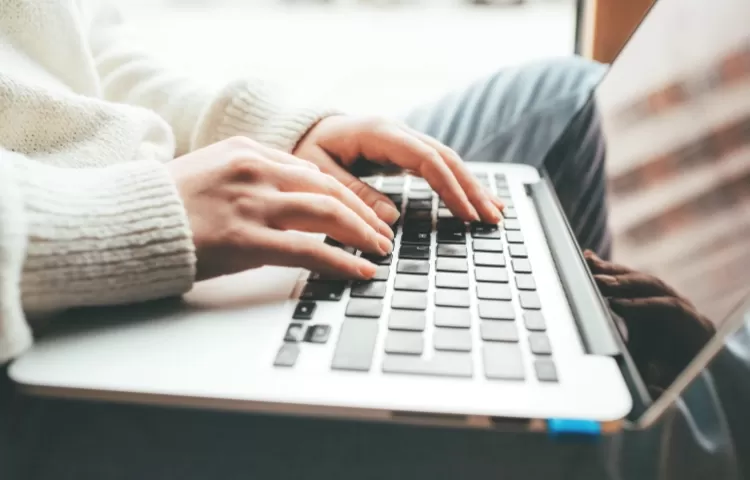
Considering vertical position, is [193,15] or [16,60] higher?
[16,60]

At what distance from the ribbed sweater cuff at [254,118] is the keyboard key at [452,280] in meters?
0.21

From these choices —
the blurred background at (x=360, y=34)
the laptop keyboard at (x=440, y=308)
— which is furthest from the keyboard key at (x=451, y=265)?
the blurred background at (x=360, y=34)

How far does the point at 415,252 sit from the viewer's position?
455 mm

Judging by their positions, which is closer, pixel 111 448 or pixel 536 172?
pixel 111 448

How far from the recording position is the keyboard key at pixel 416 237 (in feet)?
1.55

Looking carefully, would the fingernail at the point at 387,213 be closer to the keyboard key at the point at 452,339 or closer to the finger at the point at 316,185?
the finger at the point at 316,185

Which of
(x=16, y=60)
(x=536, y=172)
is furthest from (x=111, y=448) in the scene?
(x=536, y=172)

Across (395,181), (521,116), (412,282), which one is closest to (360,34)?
(521,116)

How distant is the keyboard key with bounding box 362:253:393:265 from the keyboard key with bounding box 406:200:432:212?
10 centimetres

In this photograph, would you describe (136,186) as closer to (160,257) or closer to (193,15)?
(160,257)

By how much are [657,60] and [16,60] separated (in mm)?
499

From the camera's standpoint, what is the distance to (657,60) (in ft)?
1.70

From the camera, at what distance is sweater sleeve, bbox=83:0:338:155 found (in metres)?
0.56

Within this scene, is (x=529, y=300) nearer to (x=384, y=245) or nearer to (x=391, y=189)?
(x=384, y=245)
